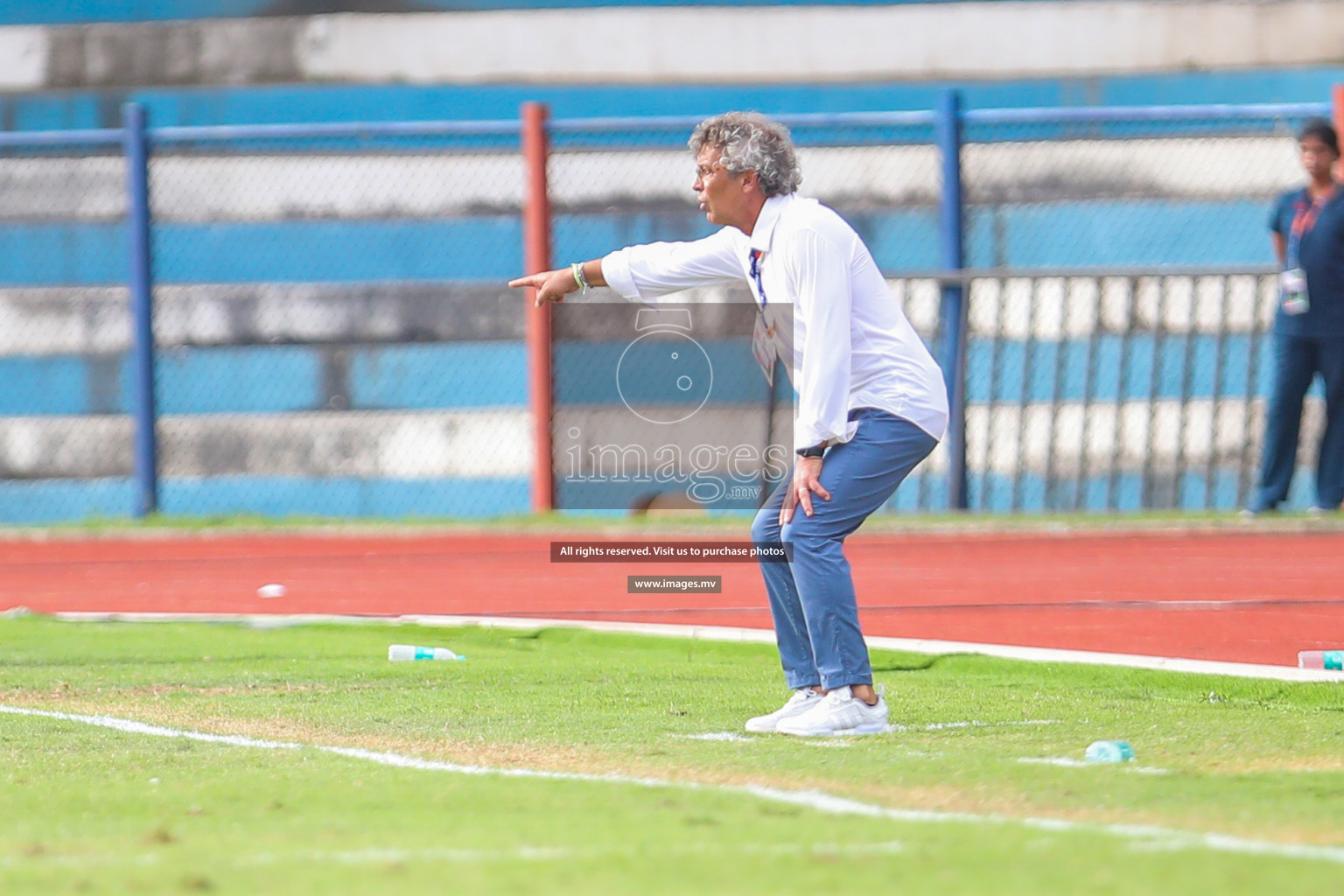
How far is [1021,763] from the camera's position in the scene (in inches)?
182

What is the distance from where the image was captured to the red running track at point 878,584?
25.6 feet

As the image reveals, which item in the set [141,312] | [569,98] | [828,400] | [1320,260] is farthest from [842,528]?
[569,98]

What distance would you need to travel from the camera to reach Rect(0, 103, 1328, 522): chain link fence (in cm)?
1236

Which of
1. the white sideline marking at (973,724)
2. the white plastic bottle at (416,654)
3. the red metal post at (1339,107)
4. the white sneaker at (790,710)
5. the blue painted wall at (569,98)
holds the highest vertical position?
the blue painted wall at (569,98)

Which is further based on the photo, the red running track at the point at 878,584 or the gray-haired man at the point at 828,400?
the red running track at the point at 878,584

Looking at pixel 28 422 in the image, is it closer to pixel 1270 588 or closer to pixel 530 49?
pixel 530 49

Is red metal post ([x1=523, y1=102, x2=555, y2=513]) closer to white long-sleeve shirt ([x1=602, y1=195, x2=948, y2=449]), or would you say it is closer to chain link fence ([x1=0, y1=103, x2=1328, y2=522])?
chain link fence ([x1=0, y1=103, x2=1328, y2=522])

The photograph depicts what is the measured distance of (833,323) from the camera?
A: 203 inches

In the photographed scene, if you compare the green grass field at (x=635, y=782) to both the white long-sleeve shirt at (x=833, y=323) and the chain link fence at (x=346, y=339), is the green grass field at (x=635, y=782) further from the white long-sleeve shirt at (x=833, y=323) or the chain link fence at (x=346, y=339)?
the chain link fence at (x=346, y=339)

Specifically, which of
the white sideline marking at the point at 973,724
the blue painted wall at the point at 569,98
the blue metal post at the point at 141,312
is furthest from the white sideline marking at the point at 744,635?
the blue painted wall at the point at 569,98

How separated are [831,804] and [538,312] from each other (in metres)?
8.38

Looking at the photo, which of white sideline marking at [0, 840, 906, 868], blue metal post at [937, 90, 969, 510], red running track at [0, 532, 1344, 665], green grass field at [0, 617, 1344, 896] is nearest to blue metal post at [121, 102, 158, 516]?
red running track at [0, 532, 1344, 665]

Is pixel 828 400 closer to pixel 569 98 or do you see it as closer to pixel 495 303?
pixel 495 303

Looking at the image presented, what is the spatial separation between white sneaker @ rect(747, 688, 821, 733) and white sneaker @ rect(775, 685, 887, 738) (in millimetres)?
48
